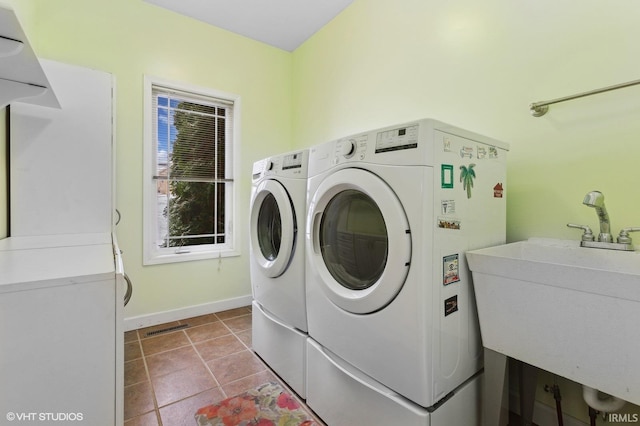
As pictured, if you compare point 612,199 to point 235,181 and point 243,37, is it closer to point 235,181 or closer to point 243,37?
point 235,181

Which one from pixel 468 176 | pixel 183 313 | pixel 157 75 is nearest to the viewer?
pixel 468 176

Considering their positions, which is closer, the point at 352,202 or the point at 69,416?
the point at 69,416

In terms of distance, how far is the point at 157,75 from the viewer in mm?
2539

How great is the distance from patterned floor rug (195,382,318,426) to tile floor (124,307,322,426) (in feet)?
0.20

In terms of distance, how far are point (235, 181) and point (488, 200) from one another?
2.28m

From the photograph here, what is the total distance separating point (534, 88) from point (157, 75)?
273 centimetres

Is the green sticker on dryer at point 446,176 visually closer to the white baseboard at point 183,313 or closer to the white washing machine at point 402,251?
the white washing machine at point 402,251

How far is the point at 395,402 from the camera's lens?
1.13 metres

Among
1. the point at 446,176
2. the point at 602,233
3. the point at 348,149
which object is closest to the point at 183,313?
the point at 348,149

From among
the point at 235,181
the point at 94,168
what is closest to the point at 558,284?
the point at 94,168

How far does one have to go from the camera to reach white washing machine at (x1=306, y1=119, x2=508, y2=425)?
1.06 meters

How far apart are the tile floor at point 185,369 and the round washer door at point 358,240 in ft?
2.99

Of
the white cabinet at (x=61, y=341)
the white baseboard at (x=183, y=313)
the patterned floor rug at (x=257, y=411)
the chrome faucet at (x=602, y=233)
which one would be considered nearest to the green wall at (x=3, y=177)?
the white cabinet at (x=61, y=341)

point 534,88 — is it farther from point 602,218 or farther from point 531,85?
point 602,218
